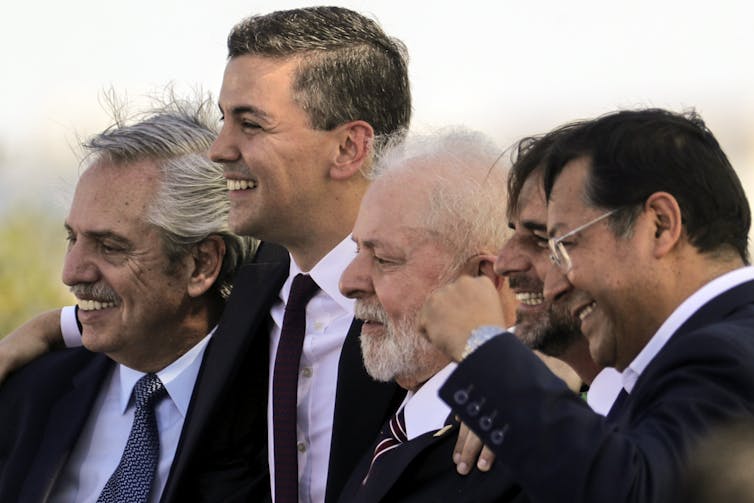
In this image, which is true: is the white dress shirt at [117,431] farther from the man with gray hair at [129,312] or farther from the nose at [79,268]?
the nose at [79,268]

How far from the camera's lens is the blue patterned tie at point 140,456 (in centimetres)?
485

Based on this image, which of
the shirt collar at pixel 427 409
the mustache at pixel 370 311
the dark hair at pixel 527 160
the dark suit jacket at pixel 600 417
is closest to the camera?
the dark suit jacket at pixel 600 417

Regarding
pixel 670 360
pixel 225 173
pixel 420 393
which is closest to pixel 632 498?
pixel 670 360

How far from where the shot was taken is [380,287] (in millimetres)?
3961

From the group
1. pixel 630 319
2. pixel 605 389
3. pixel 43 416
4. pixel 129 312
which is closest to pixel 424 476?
pixel 605 389

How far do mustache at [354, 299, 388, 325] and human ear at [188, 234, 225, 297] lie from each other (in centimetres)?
121

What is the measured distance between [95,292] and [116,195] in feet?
1.15

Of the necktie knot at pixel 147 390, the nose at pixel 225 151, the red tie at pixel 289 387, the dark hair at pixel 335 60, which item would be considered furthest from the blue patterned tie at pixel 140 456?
the dark hair at pixel 335 60

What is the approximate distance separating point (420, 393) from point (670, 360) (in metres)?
1.21

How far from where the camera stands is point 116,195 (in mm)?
5082

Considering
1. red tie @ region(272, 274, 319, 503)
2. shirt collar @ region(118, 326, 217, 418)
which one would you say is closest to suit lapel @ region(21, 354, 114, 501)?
shirt collar @ region(118, 326, 217, 418)

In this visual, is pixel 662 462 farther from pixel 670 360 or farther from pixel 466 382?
pixel 466 382

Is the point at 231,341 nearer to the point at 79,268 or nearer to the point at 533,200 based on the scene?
the point at 79,268

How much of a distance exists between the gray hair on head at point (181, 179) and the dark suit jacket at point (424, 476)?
1629mm
